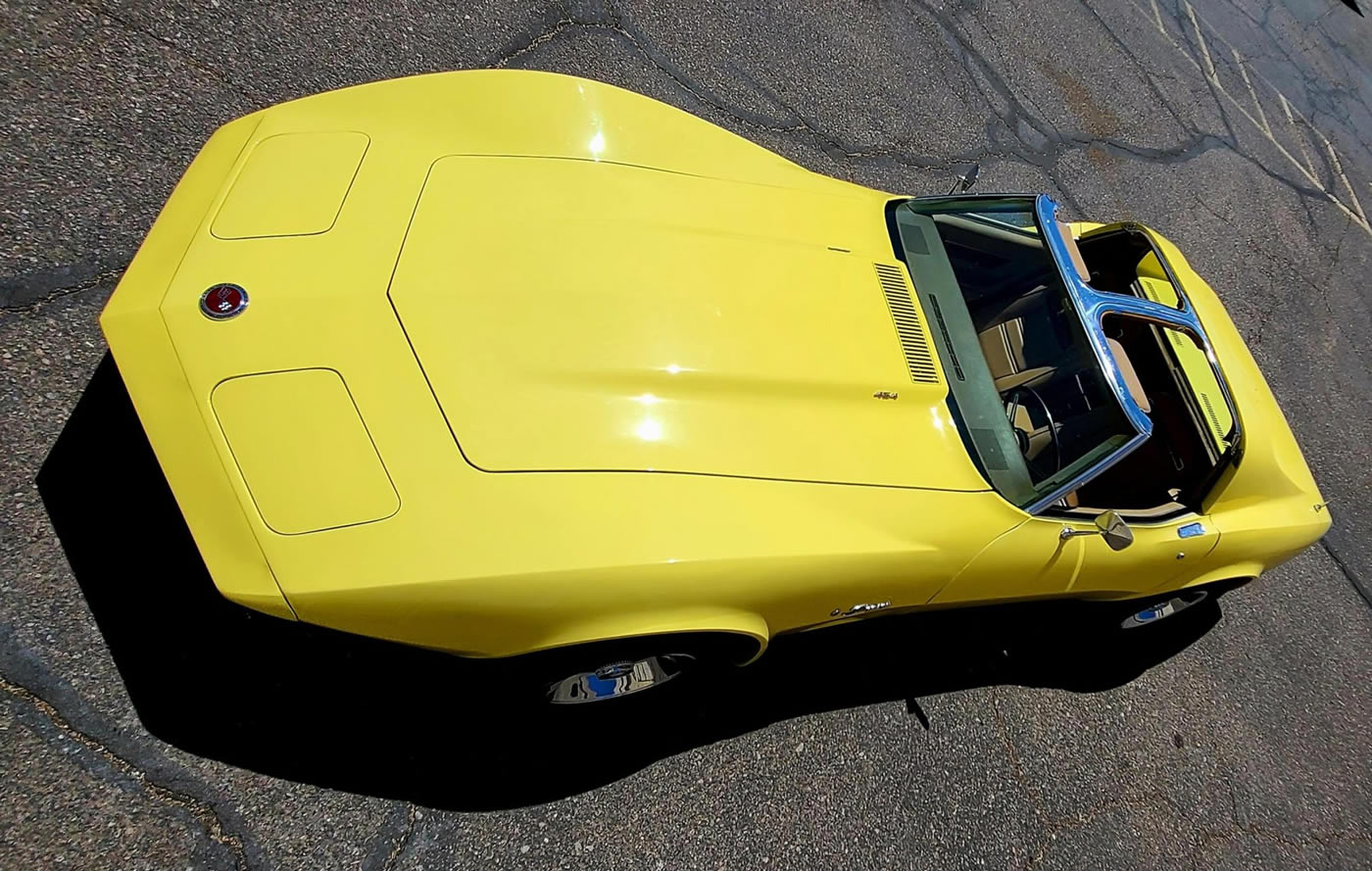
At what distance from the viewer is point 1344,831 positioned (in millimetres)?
3947

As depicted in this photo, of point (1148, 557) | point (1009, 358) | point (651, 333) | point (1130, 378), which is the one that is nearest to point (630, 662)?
point (651, 333)

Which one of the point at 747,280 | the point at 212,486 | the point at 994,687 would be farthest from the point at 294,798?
the point at 994,687

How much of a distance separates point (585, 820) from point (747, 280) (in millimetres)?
1870

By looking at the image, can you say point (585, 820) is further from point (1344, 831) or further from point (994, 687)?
point (1344, 831)

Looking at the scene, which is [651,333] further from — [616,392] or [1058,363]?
[1058,363]

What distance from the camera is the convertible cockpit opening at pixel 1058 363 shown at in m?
2.77

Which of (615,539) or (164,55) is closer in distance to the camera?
(615,539)

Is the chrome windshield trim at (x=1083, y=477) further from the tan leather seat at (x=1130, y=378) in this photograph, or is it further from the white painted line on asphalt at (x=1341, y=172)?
the white painted line on asphalt at (x=1341, y=172)

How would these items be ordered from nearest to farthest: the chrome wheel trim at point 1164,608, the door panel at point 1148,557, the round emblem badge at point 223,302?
the round emblem badge at point 223,302, the door panel at point 1148,557, the chrome wheel trim at point 1164,608

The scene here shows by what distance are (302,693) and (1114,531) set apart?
2686mm

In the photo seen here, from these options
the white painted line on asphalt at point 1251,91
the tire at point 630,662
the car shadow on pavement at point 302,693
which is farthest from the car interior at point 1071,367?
the white painted line on asphalt at point 1251,91

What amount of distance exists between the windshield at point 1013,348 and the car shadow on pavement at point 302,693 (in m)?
1.35

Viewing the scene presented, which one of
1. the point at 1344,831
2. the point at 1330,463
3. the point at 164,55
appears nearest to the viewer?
the point at 164,55

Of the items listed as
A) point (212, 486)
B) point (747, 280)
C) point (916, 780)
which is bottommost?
point (916, 780)
